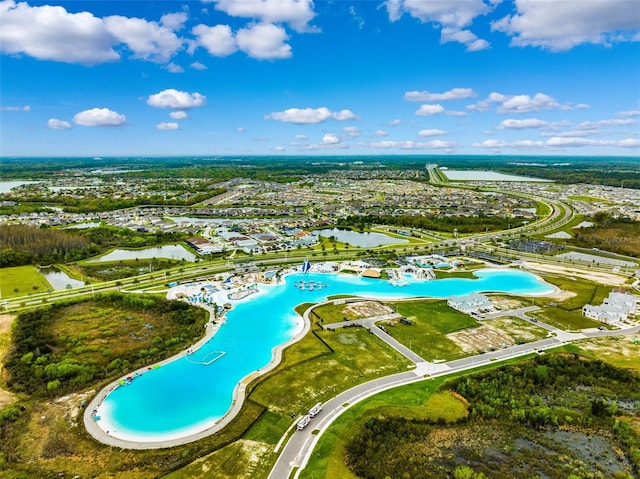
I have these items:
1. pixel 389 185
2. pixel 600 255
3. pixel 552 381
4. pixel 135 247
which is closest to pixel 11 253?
pixel 135 247

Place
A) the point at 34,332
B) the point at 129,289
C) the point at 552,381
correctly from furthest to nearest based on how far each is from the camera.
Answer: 1. the point at 129,289
2. the point at 34,332
3. the point at 552,381

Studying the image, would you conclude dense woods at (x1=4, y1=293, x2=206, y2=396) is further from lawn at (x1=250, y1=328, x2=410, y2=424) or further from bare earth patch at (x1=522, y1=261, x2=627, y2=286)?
bare earth patch at (x1=522, y1=261, x2=627, y2=286)

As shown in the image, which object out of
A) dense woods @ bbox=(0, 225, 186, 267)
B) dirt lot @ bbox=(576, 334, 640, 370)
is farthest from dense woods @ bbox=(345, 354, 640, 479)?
dense woods @ bbox=(0, 225, 186, 267)

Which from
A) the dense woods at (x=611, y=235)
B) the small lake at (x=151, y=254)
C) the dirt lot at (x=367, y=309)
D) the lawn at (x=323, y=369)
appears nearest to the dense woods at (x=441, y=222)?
the dense woods at (x=611, y=235)

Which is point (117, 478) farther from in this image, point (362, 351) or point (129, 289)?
point (129, 289)

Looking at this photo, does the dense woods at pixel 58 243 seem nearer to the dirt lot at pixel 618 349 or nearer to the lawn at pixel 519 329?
the lawn at pixel 519 329

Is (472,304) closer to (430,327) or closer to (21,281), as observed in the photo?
(430,327)
